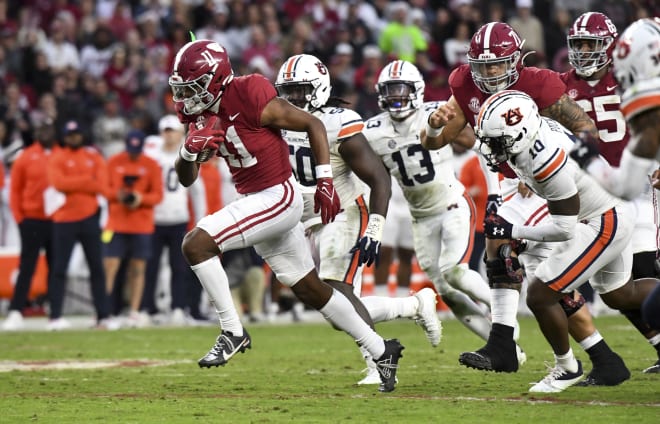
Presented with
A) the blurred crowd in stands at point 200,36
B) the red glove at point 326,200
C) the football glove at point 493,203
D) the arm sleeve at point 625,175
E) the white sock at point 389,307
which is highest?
the blurred crowd in stands at point 200,36

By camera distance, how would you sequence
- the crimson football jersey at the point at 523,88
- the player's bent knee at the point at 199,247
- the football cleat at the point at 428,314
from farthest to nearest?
the football cleat at the point at 428,314 < the crimson football jersey at the point at 523,88 < the player's bent knee at the point at 199,247

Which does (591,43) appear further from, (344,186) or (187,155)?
(187,155)

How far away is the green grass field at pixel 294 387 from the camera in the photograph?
18.7ft

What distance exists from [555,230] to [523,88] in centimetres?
126

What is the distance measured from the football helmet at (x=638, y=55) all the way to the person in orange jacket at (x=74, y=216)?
7651 mm

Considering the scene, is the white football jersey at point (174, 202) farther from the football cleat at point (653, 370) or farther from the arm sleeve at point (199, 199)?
the football cleat at point (653, 370)

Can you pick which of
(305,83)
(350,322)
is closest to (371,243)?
(350,322)

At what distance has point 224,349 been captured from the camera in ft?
20.8

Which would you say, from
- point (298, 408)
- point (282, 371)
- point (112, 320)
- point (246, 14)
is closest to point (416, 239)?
point (282, 371)

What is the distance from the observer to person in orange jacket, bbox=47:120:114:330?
1210 cm

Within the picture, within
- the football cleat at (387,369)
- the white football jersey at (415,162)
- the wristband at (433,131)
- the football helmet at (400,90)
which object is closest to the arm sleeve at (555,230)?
the football cleat at (387,369)

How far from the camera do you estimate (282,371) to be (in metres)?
8.07

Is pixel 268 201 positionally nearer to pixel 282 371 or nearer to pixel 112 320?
pixel 282 371

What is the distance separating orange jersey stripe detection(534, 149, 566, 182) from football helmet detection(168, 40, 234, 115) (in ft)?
5.80
